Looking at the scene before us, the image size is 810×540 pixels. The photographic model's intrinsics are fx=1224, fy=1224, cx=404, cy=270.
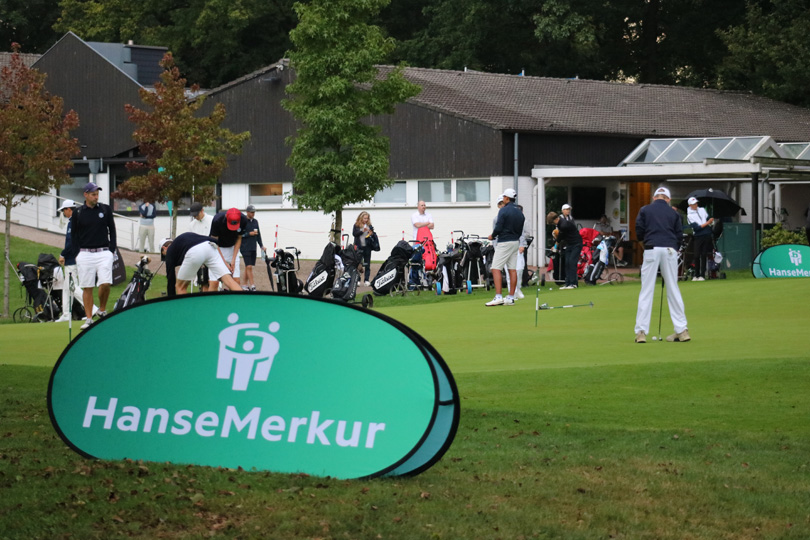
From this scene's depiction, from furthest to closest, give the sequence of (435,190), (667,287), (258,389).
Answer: (435,190), (667,287), (258,389)

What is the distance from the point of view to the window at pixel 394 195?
43781 millimetres

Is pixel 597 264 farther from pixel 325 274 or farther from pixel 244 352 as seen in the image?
pixel 244 352

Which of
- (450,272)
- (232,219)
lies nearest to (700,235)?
(450,272)

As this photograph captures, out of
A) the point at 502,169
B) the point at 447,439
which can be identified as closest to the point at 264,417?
the point at 447,439

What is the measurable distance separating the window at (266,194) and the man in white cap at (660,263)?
32.0 meters

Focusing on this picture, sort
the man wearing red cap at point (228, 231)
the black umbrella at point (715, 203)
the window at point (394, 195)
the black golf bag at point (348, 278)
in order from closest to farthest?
1. the man wearing red cap at point (228, 231)
2. the black golf bag at point (348, 278)
3. the black umbrella at point (715, 203)
4. the window at point (394, 195)

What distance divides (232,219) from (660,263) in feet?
23.4

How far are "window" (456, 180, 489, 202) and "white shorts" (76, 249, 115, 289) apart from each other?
81.2ft

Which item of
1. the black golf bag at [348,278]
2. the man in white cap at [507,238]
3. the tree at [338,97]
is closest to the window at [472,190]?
the tree at [338,97]

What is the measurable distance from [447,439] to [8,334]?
1403cm

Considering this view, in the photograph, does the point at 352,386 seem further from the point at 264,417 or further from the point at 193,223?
the point at 193,223

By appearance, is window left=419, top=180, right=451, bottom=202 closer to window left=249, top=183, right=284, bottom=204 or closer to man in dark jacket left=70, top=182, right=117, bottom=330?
window left=249, top=183, right=284, bottom=204

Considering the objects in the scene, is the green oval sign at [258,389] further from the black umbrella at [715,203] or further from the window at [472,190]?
the window at [472,190]

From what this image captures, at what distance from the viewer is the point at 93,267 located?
713 inches
